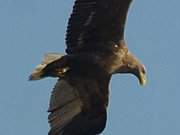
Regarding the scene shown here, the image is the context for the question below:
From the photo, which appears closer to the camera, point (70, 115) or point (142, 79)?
point (70, 115)

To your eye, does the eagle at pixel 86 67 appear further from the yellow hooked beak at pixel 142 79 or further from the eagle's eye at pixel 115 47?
the yellow hooked beak at pixel 142 79

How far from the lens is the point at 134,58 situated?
1664 cm

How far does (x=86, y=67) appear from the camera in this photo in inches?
629

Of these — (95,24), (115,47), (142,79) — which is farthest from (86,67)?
(142,79)

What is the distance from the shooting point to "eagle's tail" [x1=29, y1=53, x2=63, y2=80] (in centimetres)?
1598

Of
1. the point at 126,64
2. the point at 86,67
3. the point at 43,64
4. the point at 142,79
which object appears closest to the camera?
the point at 86,67

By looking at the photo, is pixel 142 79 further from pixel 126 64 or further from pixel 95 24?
pixel 95 24

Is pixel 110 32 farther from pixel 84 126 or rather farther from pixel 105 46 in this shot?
pixel 84 126

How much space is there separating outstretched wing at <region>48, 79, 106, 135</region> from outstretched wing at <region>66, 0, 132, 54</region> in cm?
56

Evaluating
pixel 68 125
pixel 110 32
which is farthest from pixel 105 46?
pixel 68 125

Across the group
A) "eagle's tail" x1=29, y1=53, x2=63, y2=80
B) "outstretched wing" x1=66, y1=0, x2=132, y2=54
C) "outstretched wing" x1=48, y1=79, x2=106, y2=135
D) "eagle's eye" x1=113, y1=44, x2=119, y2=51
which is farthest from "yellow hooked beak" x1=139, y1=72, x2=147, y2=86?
"eagle's tail" x1=29, y1=53, x2=63, y2=80

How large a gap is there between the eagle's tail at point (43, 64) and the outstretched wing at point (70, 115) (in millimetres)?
301

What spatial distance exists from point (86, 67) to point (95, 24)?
61 cm

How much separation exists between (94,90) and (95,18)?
1.00m
